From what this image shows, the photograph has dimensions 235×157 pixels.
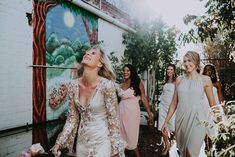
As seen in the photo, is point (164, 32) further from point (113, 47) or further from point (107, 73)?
point (107, 73)

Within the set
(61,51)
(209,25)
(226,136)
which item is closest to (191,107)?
(226,136)

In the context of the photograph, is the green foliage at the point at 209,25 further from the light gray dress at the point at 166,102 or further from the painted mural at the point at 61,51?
the painted mural at the point at 61,51

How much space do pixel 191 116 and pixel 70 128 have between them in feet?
6.84

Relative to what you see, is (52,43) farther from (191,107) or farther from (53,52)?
(191,107)

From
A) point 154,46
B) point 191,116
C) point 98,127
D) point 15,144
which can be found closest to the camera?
point 98,127

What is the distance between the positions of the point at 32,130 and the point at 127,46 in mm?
8156

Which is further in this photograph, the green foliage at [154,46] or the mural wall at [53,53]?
the green foliage at [154,46]

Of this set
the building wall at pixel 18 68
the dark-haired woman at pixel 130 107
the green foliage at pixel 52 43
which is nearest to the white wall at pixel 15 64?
the building wall at pixel 18 68

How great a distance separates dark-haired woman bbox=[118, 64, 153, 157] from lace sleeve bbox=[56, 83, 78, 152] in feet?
9.42

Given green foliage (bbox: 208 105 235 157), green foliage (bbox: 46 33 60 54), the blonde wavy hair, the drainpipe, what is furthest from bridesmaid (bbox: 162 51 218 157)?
the drainpipe

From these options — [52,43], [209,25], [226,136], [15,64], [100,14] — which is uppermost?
[100,14]

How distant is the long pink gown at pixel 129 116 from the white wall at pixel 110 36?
806cm

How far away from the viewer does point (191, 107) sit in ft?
14.7

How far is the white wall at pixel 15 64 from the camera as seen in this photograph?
322 inches
